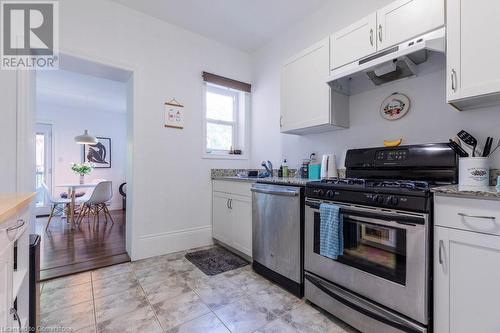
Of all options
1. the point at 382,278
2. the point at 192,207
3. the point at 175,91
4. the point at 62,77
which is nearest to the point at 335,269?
the point at 382,278

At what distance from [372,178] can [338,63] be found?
3.32 ft

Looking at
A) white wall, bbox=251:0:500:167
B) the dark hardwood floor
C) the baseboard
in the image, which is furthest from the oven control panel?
the dark hardwood floor

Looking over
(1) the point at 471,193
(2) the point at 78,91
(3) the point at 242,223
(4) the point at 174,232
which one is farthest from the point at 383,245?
(2) the point at 78,91

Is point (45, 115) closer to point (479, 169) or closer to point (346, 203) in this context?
point (346, 203)

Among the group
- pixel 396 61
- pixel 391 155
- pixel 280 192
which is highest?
pixel 396 61

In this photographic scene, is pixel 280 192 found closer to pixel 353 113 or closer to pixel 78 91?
pixel 353 113

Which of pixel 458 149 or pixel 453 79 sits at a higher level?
pixel 453 79

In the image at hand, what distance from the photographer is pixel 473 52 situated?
1.34 meters

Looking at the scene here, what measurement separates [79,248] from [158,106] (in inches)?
81.3

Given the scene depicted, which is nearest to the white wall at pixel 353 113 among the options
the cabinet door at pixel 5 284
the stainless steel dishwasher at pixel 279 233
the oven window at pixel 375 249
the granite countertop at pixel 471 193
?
the granite countertop at pixel 471 193

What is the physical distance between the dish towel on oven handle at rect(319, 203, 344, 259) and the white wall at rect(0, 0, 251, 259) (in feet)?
6.14

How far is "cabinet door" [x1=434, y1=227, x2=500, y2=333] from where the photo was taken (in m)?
1.07

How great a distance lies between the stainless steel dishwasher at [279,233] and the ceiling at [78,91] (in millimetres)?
3393

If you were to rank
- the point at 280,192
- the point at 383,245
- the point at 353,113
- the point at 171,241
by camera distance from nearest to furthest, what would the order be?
the point at 383,245, the point at 280,192, the point at 353,113, the point at 171,241
